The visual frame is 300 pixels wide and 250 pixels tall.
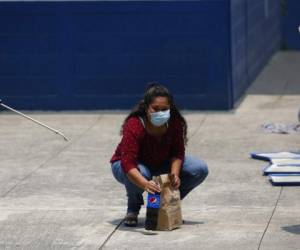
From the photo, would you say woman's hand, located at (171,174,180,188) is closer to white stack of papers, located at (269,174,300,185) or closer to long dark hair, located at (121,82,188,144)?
long dark hair, located at (121,82,188,144)

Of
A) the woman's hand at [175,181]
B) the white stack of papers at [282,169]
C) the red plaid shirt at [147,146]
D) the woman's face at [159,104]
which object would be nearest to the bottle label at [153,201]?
the woman's hand at [175,181]

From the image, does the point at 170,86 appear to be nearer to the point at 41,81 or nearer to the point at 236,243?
the point at 41,81

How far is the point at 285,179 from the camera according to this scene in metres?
10.2

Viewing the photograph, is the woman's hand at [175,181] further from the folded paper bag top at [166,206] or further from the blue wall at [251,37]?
the blue wall at [251,37]

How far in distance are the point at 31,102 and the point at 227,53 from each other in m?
2.61

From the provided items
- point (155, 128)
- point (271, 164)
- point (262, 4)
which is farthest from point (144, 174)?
point (262, 4)

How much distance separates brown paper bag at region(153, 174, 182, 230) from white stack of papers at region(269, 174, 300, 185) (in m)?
1.86

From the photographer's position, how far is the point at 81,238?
8336 mm

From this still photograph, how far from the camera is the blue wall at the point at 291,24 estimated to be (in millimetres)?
20359

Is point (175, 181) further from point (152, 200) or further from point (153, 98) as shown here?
point (153, 98)

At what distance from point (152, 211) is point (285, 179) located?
215 centimetres

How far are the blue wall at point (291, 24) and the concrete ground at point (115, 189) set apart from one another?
547cm

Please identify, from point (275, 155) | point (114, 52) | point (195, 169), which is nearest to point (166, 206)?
point (195, 169)

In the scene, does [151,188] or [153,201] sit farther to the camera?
[153,201]
